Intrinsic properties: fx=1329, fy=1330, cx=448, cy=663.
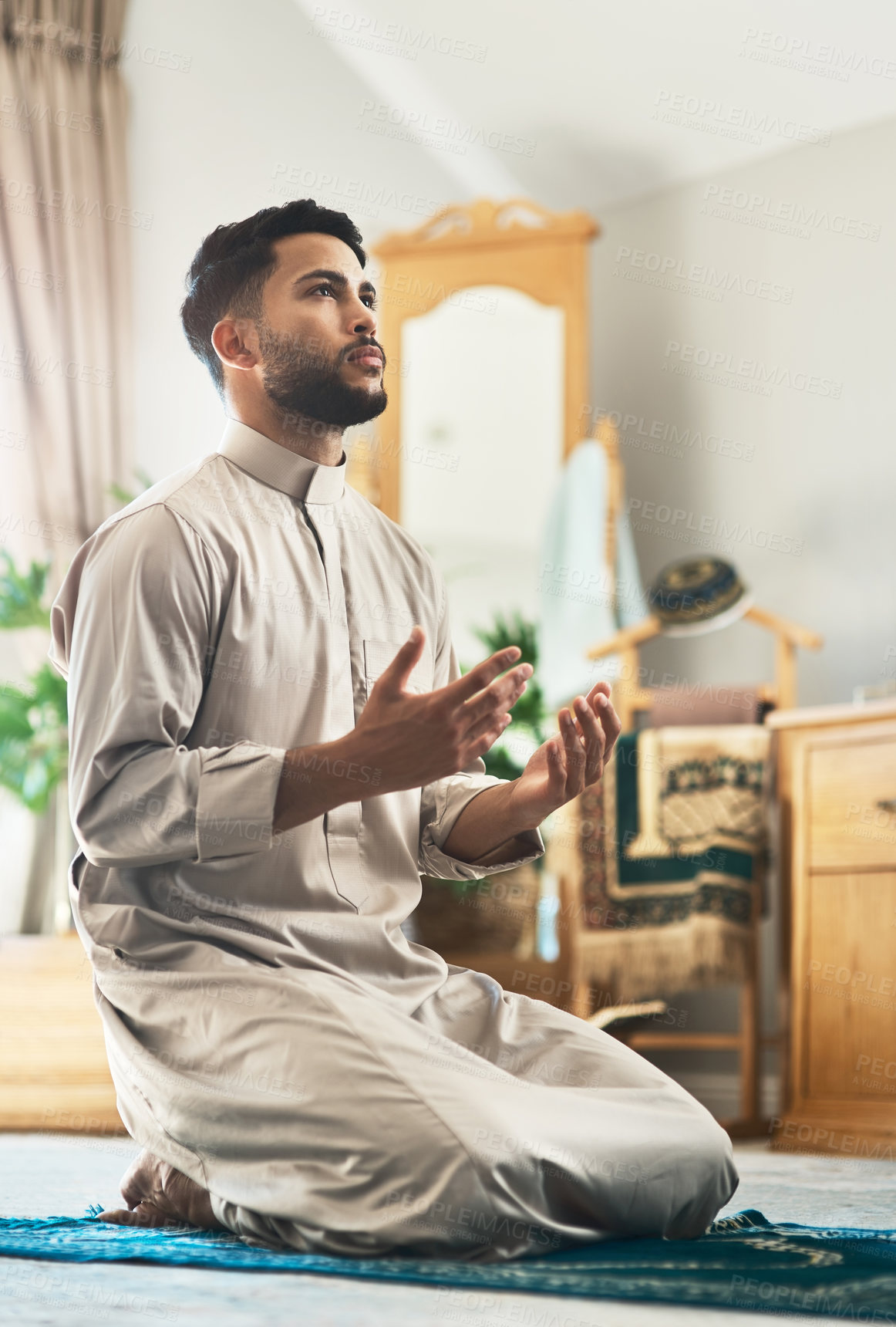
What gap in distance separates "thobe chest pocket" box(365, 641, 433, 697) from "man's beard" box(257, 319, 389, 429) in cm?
29

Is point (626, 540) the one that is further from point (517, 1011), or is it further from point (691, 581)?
point (517, 1011)

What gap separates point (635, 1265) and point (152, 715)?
71 centimetres

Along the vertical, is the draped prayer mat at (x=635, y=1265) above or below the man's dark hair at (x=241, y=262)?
below

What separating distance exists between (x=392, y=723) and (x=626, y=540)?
2.32 m

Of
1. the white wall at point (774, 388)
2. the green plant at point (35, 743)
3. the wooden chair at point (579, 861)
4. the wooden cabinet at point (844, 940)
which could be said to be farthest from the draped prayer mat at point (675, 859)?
the green plant at point (35, 743)

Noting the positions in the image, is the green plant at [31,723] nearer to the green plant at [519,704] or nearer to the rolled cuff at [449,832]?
the green plant at [519,704]

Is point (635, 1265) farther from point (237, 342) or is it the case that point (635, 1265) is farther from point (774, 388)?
point (774, 388)

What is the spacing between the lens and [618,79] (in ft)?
12.1

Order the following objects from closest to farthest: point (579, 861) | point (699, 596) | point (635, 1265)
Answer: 1. point (635, 1265)
2. point (579, 861)
3. point (699, 596)

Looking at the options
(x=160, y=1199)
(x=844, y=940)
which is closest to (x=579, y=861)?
(x=844, y=940)

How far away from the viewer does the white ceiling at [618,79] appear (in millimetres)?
3400

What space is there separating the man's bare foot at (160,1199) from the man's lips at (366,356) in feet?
3.17

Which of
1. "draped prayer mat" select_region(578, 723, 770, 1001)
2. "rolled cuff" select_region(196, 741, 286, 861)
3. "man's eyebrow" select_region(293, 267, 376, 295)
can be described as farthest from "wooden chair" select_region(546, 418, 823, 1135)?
"rolled cuff" select_region(196, 741, 286, 861)

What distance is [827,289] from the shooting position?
3535 millimetres
